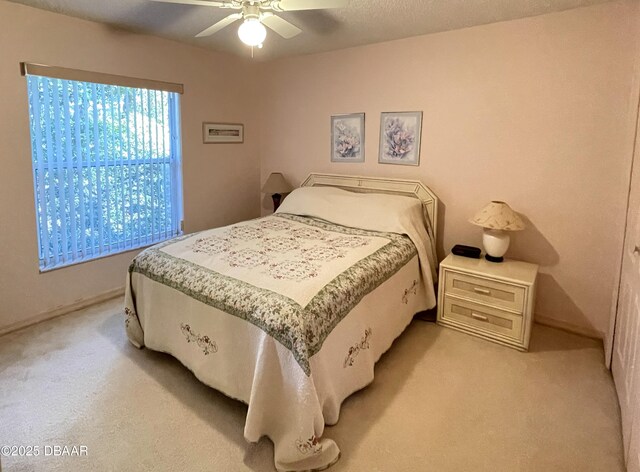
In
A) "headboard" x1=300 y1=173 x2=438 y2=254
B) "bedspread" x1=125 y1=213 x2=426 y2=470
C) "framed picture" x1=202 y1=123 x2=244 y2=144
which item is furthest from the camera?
"framed picture" x1=202 y1=123 x2=244 y2=144

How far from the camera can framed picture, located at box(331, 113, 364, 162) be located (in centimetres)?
380

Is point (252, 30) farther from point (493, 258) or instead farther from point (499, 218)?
point (493, 258)

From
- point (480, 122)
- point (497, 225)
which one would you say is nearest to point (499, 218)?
point (497, 225)

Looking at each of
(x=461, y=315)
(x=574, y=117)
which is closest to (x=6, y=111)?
(x=461, y=315)

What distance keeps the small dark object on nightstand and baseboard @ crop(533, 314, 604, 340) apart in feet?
2.29

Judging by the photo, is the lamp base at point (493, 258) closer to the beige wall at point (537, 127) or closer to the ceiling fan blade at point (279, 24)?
the beige wall at point (537, 127)

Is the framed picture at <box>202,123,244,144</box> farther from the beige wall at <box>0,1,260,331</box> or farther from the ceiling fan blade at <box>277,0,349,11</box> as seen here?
the ceiling fan blade at <box>277,0,349,11</box>

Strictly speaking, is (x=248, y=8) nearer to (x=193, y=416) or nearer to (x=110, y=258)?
(x=193, y=416)

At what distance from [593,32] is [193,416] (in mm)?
3393

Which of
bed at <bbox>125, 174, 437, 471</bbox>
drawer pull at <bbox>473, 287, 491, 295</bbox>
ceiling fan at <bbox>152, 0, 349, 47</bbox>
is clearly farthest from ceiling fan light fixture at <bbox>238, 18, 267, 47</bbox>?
drawer pull at <bbox>473, 287, 491, 295</bbox>

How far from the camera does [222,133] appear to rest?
13.8 ft

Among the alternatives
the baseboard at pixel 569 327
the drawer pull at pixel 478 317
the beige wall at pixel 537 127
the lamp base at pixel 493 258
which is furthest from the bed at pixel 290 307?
the baseboard at pixel 569 327

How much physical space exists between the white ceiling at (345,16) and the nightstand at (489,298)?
1.75 m

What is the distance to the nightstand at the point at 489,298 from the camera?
8.67 ft
